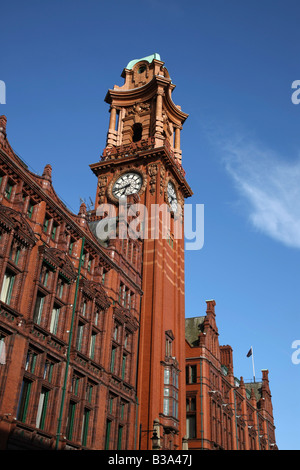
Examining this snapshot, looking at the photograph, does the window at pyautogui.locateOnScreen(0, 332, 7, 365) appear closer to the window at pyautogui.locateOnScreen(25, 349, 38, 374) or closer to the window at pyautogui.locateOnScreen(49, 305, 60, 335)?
the window at pyautogui.locateOnScreen(25, 349, 38, 374)

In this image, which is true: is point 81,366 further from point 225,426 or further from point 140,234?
point 225,426

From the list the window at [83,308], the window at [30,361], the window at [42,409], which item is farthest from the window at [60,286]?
the window at [42,409]

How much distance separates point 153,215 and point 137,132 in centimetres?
2019

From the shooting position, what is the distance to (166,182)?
6806cm

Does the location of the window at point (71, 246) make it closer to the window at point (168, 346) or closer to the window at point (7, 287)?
the window at point (7, 287)

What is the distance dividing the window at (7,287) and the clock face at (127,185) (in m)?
33.6

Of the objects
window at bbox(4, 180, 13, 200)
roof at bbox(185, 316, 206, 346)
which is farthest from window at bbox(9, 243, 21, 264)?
roof at bbox(185, 316, 206, 346)

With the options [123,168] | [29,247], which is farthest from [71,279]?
[123,168]

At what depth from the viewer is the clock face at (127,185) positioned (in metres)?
68.1

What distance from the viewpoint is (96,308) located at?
4519 centimetres

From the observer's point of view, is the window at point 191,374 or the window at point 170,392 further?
the window at point 191,374

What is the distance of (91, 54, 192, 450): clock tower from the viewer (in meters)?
51.7

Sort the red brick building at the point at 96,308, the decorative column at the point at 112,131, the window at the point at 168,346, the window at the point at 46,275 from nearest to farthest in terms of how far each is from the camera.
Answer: the red brick building at the point at 96,308 → the window at the point at 46,275 → the window at the point at 168,346 → the decorative column at the point at 112,131
